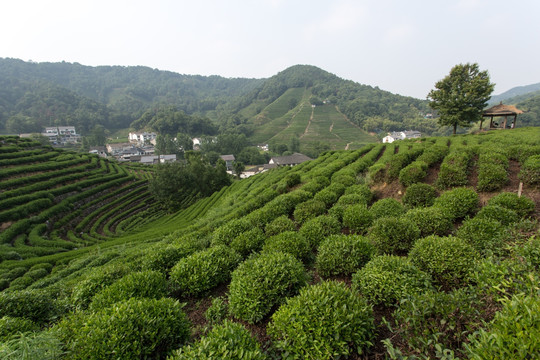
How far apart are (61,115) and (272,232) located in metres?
163

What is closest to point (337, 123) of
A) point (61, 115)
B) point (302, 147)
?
point (302, 147)

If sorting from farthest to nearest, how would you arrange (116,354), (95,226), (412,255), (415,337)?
(95,226)
(412,255)
(116,354)
(415,337)

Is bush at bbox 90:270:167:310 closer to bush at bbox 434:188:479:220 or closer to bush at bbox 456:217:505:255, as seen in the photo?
bush at bbox 456:217:505:255

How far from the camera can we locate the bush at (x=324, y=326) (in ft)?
10.7

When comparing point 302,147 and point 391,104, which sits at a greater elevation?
point 391,104

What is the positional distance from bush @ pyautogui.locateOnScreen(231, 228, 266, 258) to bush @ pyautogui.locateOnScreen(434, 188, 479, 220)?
240 inches

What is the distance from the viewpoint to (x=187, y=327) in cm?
420

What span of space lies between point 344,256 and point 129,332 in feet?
15.1

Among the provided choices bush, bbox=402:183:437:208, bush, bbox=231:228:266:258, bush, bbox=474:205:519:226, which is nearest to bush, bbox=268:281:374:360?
bush, bbox=231:228:266:258

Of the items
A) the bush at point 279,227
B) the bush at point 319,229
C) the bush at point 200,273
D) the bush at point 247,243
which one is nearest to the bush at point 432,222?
the bush at point 319,229

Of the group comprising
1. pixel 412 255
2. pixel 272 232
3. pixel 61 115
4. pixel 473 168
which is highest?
pixel 61 115

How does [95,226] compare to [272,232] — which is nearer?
[272,232]

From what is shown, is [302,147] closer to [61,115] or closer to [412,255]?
[412,255]

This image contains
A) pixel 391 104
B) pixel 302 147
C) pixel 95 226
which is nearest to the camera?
pixel 95 226
